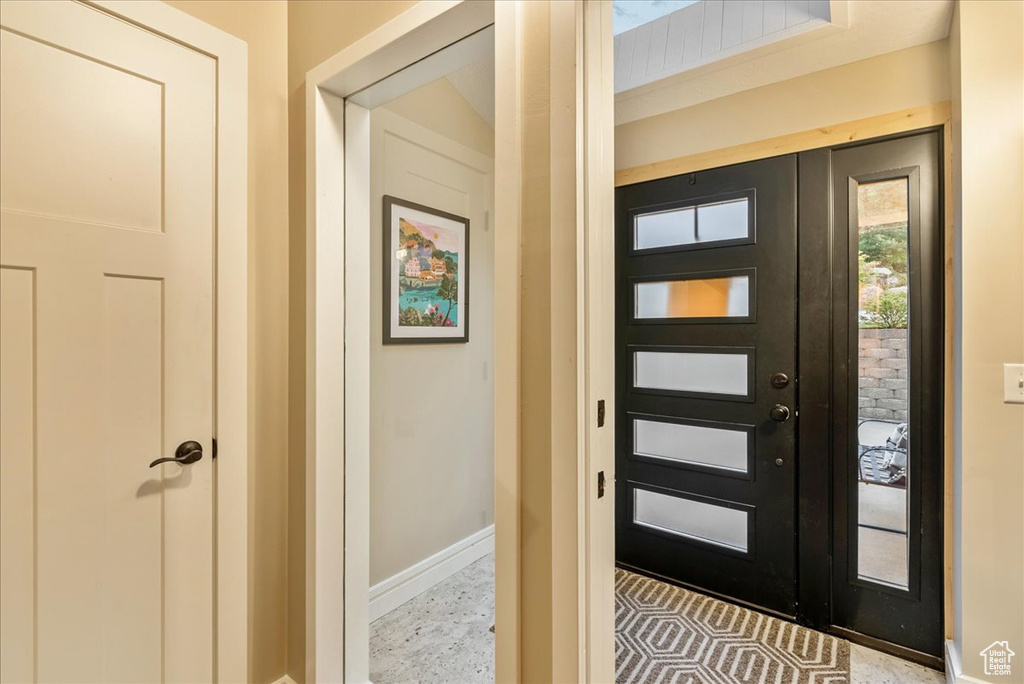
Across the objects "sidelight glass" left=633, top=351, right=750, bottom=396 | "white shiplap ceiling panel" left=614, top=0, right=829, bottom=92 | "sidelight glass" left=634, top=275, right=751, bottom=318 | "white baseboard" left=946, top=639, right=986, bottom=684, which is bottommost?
"white baseboard" left=946, top=639, right=986, bottom=684

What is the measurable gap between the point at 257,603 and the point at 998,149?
274 cm

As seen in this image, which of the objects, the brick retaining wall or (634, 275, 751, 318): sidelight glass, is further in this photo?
(634, 275, 751, 318): sidelight glass

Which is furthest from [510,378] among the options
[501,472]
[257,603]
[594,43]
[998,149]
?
[998,149]

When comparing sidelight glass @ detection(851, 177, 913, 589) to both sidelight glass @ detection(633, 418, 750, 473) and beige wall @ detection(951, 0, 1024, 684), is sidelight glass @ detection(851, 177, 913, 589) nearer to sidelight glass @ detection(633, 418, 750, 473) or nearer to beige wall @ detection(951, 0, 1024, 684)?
beige wall @ detection(951, 0, 1024, 684)

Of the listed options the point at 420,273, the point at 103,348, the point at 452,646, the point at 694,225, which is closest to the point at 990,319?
the point at 694,225

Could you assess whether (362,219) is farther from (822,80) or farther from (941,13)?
(941,13)

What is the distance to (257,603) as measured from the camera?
1484 mm

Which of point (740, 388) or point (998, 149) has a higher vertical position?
point (998, 149)

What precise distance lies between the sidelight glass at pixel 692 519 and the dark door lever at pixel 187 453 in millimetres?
1985

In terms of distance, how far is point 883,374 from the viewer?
1852mm

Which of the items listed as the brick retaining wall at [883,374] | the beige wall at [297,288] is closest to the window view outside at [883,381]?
the brick retaining wall at [883,374]

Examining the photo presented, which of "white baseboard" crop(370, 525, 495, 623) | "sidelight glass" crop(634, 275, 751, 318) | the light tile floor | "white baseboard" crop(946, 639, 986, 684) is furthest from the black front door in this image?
"white baseboard" crop(370, 525, 495, 623)

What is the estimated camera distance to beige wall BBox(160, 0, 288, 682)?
1475mm

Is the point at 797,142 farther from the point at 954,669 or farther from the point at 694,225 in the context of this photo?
the point at 954,669
